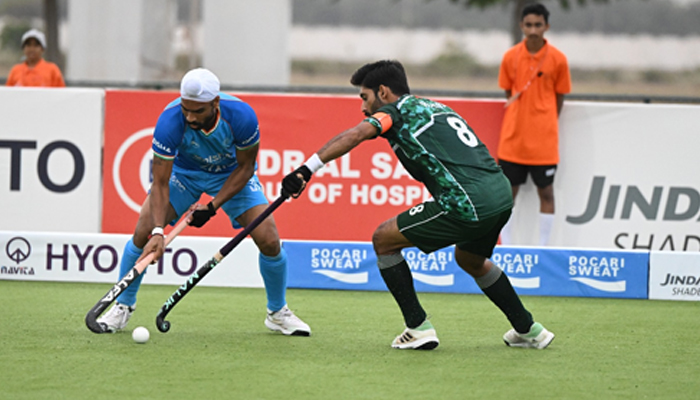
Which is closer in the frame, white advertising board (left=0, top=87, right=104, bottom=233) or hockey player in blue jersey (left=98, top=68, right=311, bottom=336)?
hockey player in blue jersey (left=98, top=68, right=311, bottom=336)

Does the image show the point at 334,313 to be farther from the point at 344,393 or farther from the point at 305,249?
the point at 344,393

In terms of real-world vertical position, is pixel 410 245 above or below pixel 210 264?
above

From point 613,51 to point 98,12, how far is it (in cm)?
2291

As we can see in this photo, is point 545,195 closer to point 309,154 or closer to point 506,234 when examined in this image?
point 506,234

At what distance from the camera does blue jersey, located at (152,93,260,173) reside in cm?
462

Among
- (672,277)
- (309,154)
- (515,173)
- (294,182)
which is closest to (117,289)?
(294,182)

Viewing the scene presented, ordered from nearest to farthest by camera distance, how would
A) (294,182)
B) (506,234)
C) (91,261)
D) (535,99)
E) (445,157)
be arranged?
(294,182) → (445,157) → (91,261) → (535,99) → (506,234)

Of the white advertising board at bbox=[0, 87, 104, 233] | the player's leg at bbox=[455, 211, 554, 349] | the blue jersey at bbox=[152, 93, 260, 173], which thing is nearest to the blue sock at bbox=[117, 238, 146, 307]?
the blue jersey at bbox=[152, 93, 260, 173]

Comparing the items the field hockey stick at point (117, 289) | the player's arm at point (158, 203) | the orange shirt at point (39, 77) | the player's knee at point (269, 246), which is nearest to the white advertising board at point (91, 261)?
the player's knee at point (269, 246)

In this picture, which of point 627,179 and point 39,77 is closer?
point 627,179

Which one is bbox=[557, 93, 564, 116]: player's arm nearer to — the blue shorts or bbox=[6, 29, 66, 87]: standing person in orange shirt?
the blue shorts

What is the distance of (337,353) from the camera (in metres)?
4.47

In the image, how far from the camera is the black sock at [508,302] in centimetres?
458

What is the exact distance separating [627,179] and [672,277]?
1112 millimetres
